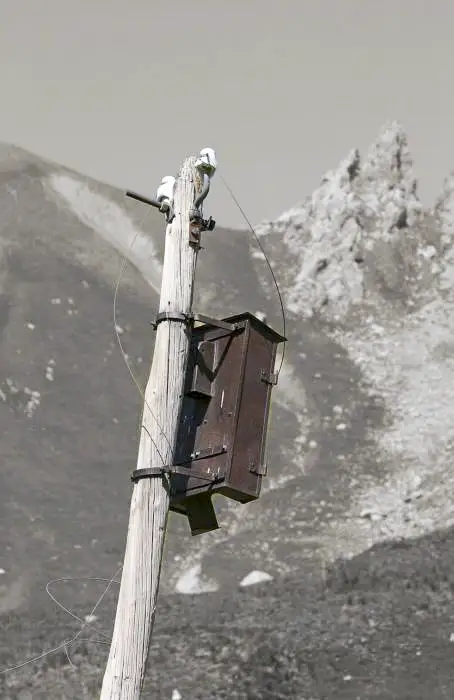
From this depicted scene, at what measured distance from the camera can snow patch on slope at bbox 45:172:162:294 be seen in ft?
118

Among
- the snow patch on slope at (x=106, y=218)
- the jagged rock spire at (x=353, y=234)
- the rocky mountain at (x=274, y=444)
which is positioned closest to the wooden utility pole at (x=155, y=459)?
the rocky mountain at (x=274, y=444)

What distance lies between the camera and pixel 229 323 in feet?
20.0

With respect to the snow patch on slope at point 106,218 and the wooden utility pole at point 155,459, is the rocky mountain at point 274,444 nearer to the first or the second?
the snow patch on slope at point 106,218

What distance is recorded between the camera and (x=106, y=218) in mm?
37812

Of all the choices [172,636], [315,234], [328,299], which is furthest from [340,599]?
[315,234]

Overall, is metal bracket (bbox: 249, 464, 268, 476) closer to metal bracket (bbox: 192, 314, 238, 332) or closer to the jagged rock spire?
metal bracket (bbox: 192, 314, 238, 332)

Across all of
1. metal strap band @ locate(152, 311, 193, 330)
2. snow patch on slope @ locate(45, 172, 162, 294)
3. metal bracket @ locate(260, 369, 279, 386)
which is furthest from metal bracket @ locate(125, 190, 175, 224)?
snow patch on slope @ locate(45, 172, 162, 294)

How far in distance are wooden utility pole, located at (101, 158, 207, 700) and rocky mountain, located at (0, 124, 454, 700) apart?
11576 mm

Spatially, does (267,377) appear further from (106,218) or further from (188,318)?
(106,218)

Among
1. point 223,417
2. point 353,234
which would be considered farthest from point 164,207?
point 353,234

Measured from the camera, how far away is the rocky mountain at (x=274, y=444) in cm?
1797

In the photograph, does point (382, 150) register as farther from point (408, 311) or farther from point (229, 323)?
point (229, 323)

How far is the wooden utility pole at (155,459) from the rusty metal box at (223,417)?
0.39 ft

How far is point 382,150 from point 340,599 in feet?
84.5
